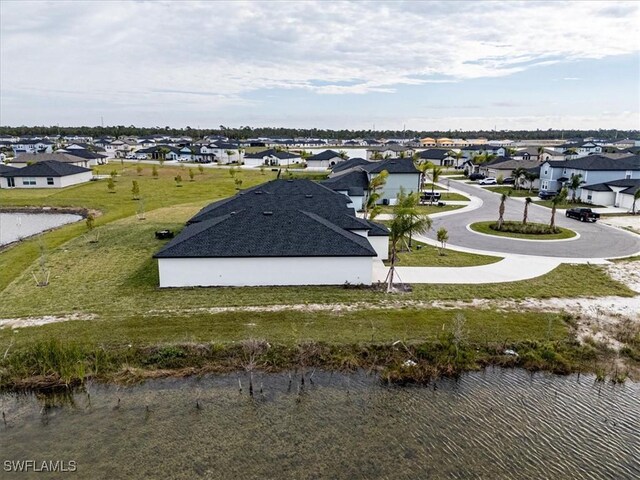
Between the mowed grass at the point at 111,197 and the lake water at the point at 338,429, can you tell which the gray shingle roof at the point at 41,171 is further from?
the lake water at the point at 338,429

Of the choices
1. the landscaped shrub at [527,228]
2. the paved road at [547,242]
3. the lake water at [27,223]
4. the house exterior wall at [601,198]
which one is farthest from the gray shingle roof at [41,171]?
the house exterior wall at [601,198]

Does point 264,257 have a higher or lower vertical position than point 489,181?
lower

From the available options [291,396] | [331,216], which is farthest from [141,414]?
[331,216]

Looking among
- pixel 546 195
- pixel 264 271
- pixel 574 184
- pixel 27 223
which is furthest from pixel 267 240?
pixel 546 195

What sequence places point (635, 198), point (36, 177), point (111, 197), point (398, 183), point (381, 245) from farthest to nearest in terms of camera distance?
point (36, 177) → point (111, 197) → point (398, 183) → point (635, 198) → point (381, 245)

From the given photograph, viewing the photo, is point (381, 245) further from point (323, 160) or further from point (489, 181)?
point (323, 160)

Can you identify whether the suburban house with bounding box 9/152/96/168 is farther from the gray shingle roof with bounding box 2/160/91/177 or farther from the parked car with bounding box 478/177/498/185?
the parked car with bounding box 478/177/498/185
